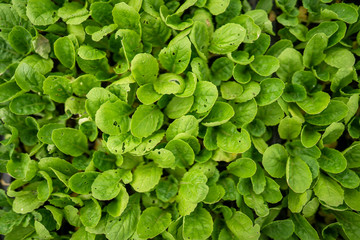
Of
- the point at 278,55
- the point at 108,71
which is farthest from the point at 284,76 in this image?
the point at 108,71

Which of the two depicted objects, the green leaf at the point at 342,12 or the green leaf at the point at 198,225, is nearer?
the green leaf at the point at 198,225

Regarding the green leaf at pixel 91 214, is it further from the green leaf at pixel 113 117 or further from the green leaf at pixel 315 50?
the green leaf at pixel 315 50

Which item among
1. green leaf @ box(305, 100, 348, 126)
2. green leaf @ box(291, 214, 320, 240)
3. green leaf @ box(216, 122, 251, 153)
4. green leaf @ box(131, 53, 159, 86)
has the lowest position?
green leaf @ box(291, 214, 320, 240)

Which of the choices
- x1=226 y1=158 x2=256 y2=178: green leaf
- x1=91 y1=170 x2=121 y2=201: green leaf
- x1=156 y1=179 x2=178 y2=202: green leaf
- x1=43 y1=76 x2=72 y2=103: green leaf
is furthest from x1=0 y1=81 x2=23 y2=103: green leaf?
x1=226 y1=158 x2=256 y2=178: green leaf

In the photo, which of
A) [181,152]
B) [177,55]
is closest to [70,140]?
[181,152]

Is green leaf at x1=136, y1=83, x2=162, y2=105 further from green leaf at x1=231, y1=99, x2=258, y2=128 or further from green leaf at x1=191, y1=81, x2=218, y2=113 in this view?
green leaf at x1=231, y1=99, x2=258, y2=128

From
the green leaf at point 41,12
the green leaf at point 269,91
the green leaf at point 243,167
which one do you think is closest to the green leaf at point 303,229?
the green leaf at point 243,167
